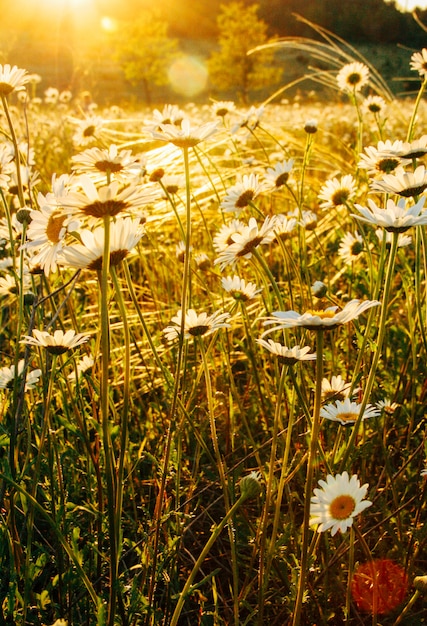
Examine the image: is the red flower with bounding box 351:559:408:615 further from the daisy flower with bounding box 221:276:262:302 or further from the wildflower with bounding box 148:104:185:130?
the wildflower with bounding box 148:104:185:130

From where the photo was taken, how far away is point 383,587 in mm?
1220

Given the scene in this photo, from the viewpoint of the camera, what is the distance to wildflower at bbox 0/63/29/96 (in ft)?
4.26

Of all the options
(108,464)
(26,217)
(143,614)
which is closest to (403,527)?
(143,614)

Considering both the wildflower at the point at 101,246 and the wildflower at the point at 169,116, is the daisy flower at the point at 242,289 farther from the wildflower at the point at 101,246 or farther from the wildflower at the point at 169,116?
the wildflower at the point at 101,246

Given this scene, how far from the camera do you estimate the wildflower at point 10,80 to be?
4.26ft

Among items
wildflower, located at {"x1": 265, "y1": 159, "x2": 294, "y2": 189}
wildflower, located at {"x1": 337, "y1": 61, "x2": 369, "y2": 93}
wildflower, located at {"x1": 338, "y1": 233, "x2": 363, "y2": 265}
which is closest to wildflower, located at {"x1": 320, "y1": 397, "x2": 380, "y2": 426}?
wildflower, located at {"x1": 338, "y1": 233, "x2": 363, "y2": 265}

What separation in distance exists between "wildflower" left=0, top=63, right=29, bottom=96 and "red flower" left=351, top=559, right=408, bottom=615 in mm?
1168

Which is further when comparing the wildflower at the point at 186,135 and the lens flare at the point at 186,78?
the lens flare at the point at 186,78

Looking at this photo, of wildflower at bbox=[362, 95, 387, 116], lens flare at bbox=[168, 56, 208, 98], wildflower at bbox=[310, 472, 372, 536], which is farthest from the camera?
lens flare at bbox=[168, 56, 208, 98]

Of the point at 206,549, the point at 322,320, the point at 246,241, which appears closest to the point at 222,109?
the point at 246,241

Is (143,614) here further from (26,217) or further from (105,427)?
(26,217)

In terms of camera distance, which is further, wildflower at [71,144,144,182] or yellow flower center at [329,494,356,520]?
wildflower at [71,144,144,182]

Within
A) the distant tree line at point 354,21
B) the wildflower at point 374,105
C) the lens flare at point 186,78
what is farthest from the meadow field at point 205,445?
the distant tree line at point 354,21

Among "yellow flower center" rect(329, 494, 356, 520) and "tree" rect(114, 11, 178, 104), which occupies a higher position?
"tree" rect(114, 11, 178, 104)
